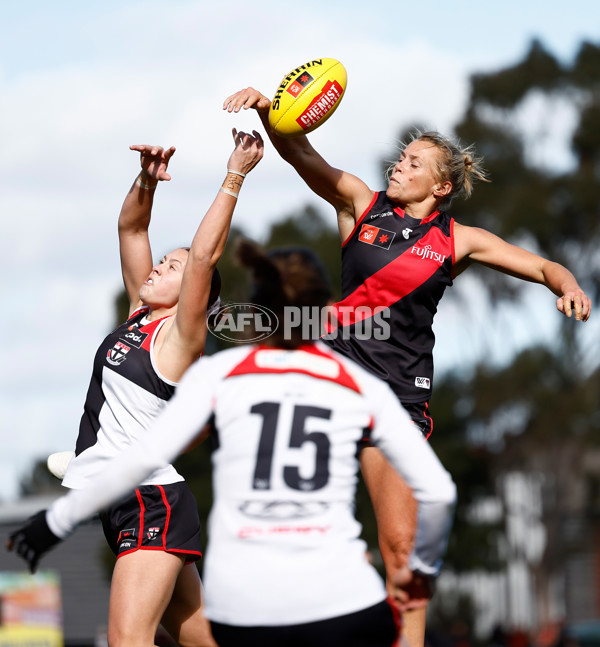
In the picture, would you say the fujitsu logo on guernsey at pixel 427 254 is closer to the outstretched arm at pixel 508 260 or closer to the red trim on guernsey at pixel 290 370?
the outstretched arm at pixel 508 260

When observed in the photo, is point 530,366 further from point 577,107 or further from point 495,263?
point 495,263

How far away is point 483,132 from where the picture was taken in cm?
3030

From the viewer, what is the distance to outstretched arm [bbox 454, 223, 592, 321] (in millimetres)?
5176

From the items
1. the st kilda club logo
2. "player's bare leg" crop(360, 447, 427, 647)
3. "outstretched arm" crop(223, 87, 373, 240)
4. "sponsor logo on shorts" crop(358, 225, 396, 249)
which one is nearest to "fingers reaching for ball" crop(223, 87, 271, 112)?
"outstretched arm" crop(223, 87, 373, 240)

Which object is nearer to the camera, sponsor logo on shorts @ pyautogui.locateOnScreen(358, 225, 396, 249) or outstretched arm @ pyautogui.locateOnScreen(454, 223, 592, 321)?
outstretched arm @ pyautogui.locateOnScreen(454, 223, 592, 321)

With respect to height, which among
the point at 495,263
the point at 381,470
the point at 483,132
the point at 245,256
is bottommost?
the point at 381,470

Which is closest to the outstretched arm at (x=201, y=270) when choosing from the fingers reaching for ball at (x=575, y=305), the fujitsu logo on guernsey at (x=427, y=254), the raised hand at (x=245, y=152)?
the raised hand at (x=245, y=152)

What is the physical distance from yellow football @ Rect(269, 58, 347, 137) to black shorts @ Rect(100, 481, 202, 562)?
75.3 inches

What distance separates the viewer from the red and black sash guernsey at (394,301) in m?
5.41

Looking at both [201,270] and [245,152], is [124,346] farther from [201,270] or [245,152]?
[245,152]

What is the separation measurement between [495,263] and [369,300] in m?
0.70

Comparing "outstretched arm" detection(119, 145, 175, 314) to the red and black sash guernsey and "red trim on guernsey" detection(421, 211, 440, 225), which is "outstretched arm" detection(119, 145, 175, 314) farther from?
"red trim on guernsey" detection(421, 211, 440, 225)

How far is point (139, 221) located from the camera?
19.0 feet

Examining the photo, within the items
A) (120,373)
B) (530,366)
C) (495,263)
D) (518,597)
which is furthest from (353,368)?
(518,597)
